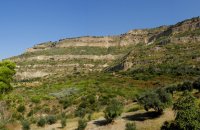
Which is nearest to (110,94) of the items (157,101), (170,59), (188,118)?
(157,101)

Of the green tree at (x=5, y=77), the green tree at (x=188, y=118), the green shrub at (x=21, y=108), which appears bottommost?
the green shrub at (x=21, y=108)

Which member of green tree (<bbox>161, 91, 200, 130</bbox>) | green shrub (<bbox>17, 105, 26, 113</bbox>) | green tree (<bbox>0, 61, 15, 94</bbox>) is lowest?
green shrub (<bbox>17, 105, 26, 113</bbox>)

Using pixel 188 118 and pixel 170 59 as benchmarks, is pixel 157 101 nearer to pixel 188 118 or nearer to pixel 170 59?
pixel 188 118

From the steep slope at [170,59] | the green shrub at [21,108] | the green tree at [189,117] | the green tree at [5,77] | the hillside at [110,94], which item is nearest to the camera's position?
the green tree at [189,117]

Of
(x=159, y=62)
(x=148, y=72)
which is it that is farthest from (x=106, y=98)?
(x=159, y=62)

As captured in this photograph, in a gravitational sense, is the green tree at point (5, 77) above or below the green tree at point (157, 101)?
above

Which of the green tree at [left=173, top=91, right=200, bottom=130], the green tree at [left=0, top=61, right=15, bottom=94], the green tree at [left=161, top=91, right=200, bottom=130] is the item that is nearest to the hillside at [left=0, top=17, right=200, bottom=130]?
the green tree at [left=0, top=61, right=15, bottom=94]

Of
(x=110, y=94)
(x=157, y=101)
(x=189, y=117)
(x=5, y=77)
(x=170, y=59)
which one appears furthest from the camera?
(x=170, y=59)

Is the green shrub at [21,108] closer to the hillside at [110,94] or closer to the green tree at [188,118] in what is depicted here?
the hillside at [110,94]

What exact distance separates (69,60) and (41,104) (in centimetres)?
14857

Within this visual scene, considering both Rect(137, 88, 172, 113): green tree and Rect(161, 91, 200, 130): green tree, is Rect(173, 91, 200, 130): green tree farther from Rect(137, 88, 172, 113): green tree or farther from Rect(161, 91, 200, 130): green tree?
Rect(137, 88, 172, 113): green tree

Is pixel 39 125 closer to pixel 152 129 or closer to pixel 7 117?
pixel 7 117

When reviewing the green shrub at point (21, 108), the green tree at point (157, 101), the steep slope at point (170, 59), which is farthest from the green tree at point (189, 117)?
the steep slope at point (170, 59)

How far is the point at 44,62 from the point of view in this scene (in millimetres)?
197875
